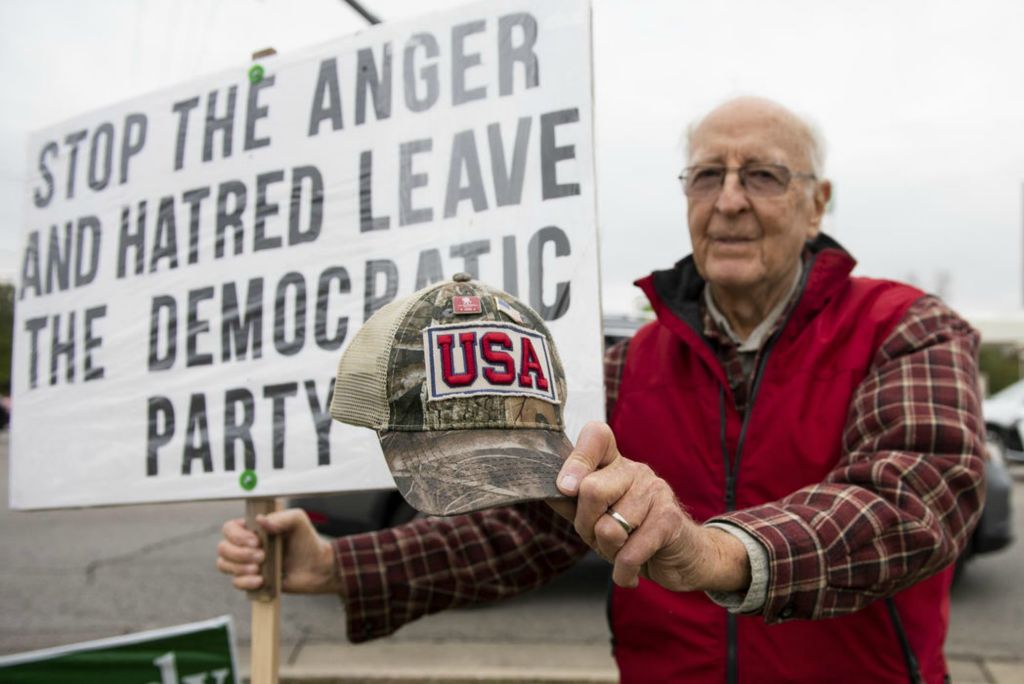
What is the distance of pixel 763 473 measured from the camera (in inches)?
62.1

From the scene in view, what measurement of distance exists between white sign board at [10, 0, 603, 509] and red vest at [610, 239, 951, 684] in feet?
1.03

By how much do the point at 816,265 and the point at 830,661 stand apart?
759mm

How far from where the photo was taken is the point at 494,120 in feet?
5.32

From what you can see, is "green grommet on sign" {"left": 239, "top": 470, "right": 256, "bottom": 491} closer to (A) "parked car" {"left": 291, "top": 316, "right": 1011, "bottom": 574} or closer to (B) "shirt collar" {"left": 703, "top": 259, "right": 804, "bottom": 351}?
(B) "shirt collar" {"left": 703, "top": 259, "right": 804, "bottom": 351}

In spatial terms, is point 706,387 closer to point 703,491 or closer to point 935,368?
point 703,491

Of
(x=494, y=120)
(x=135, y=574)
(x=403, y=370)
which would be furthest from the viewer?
(x=135, y=574)

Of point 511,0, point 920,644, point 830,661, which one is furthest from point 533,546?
point 511,0

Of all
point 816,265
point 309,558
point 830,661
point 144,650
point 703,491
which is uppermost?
point 816,265

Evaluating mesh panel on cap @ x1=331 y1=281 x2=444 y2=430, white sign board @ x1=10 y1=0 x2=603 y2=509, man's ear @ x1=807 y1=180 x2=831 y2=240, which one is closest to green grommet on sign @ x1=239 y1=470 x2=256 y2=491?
white sign board @ x1=10 y1=0 x2=603 y2=509

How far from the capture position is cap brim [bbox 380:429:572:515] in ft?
3.14

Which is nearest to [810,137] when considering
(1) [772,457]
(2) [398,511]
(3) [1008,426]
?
(1) [772,457]

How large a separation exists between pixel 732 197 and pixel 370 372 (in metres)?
0.98

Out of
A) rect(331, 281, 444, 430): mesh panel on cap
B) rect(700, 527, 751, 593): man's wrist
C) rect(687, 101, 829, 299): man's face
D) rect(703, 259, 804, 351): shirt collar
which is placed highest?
rect(687, 101, 829, 299): man's face

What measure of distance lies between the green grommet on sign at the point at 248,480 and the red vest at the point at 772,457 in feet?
2.47
